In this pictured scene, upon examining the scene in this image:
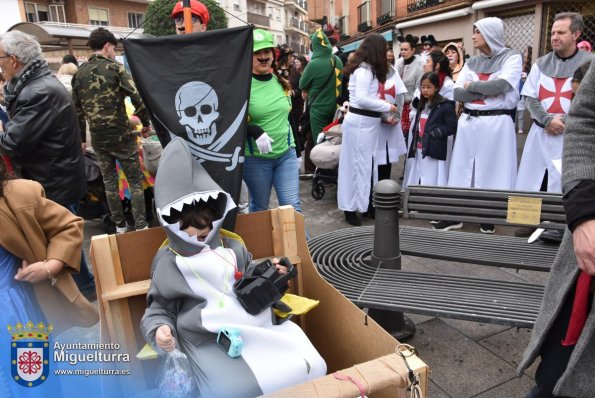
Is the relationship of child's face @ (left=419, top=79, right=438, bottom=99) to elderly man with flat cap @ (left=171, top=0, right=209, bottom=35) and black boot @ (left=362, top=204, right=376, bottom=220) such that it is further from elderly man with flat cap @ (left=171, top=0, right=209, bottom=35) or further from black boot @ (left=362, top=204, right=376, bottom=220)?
elderly man with flat cap @ (left=171, top=0, right=209, bottom=35)

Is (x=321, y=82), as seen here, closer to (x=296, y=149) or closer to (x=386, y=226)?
(x=296, y=149)

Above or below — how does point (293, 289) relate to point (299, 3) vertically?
below

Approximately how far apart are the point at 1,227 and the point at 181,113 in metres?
1.05

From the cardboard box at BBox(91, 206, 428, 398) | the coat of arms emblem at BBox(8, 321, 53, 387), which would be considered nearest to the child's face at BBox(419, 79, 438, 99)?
the cardboard box at BBox(91, 206, 428, 398)

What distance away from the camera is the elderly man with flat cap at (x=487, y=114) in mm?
4562

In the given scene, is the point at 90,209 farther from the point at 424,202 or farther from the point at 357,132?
the point at 424,202

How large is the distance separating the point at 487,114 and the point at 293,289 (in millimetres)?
→ 3249

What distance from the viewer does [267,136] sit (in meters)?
Result: 3.50

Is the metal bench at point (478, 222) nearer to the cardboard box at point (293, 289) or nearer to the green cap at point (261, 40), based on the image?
the cardboard box at point (293, 289)

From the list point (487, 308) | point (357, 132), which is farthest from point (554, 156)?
point (487, 308)

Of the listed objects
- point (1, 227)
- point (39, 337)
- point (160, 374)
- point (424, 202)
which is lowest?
point (160, 374)

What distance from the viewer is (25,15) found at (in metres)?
34.4

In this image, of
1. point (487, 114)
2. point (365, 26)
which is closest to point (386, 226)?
point (487, 114)

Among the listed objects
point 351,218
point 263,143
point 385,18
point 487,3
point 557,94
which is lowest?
point 351,218
